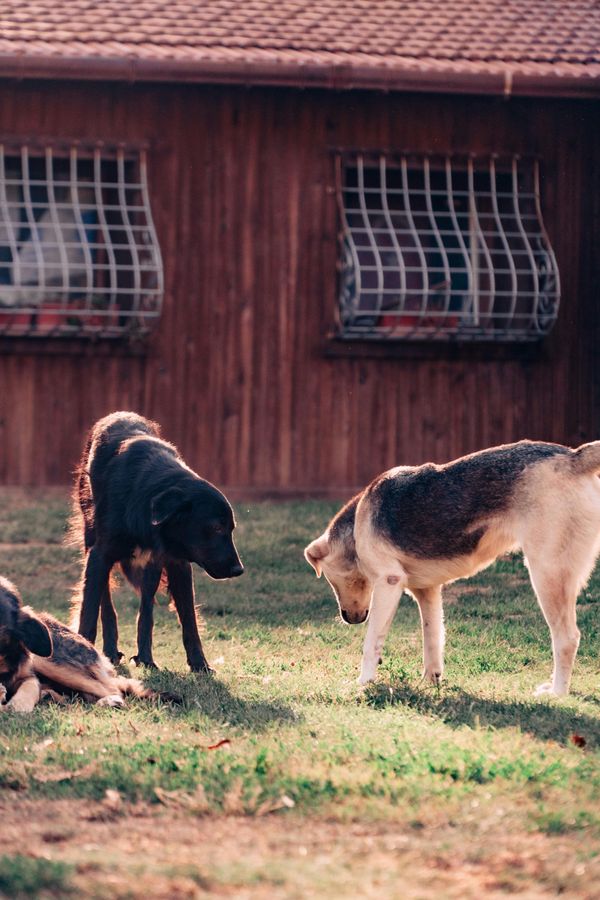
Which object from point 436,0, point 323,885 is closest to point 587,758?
point 323,885

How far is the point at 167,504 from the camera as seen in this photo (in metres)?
6.85

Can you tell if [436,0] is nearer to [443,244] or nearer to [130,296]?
[443,244]

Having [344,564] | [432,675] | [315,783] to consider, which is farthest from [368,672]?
[315,783]

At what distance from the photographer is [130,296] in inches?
512

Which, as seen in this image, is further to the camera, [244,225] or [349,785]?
[244,225]

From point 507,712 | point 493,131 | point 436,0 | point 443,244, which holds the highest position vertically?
point 436,0

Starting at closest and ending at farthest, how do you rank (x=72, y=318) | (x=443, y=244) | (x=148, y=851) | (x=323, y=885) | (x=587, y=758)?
(x=323, y=885), (x=148, y=851), (x=587, y=758), (x=72, y=318), (x=443, y=244)

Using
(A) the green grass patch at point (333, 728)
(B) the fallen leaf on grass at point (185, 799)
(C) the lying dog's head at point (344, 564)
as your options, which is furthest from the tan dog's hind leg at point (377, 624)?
(B) the fallen leaf on grass at point (185, 799)

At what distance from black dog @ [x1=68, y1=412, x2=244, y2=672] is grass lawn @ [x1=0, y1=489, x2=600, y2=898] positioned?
37cm

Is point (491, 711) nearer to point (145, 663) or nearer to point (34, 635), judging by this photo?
point (34, 635)

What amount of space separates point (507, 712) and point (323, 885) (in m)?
2.30

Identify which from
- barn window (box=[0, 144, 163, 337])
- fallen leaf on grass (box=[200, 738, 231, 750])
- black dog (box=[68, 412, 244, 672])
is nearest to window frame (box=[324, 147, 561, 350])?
barn window (box=[0, 144, 163, 337])

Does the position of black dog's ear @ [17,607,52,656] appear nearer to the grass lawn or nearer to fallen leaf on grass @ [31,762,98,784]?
the grass lawn

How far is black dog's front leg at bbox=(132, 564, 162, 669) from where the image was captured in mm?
7277
